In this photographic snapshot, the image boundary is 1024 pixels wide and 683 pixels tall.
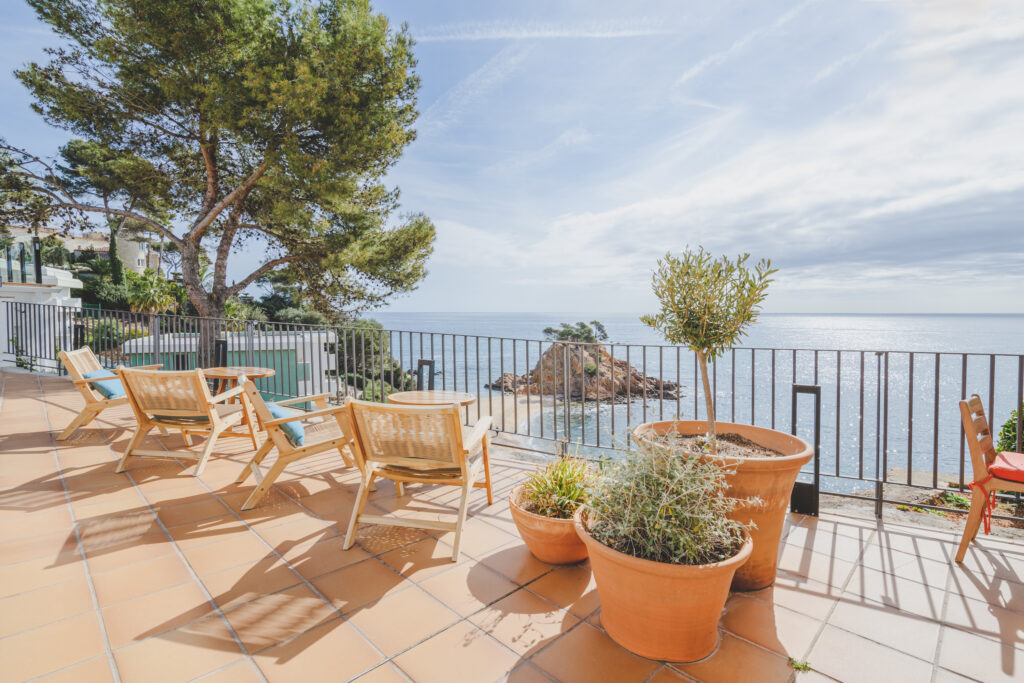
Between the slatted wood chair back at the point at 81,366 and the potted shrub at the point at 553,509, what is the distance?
432 centimetres

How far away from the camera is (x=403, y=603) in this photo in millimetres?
1918

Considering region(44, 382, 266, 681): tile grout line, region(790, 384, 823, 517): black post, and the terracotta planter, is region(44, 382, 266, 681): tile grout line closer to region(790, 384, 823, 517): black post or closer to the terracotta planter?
the terracotta planter

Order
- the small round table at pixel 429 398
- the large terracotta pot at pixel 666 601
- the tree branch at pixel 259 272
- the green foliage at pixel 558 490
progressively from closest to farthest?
the large terracotta pot at pixel 666 601 → the green foliage at pixel 558 490 → the small round table at pixel 429 398 → the tree branch at pixel 259 272

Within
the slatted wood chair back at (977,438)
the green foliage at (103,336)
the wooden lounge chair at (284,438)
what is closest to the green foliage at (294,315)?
the green foliage at (103,336)

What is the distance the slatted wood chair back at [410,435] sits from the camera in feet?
7.67

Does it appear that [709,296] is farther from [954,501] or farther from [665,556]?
[954,501]

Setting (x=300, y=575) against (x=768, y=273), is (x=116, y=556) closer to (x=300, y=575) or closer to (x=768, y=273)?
(x=300, y=575)

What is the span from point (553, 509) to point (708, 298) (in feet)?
4.26

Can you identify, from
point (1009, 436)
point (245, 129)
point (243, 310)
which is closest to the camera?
point (1009, 436)

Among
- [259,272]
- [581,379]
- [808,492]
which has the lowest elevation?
[808,492]

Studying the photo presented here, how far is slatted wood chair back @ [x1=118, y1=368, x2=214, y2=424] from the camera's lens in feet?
11.2

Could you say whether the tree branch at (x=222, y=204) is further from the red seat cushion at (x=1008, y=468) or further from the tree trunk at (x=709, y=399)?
the red seat cushion at (x=1008, y=468)

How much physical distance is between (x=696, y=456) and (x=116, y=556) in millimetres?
2762

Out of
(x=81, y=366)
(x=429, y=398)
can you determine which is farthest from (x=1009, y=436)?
(x=81, y=366)
